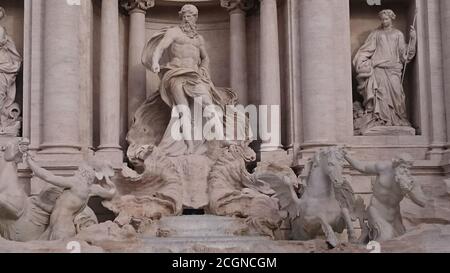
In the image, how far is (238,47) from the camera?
55.4 feet

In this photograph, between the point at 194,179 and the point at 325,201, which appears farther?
the point at 194,179

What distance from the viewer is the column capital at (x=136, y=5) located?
16.8 meters

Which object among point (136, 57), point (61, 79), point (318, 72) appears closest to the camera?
point (61, 79)

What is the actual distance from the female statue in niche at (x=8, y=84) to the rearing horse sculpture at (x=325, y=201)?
6.13 m

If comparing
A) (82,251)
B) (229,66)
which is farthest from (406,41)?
(82,251)

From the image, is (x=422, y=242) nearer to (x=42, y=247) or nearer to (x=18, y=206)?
(x=42, y=247)

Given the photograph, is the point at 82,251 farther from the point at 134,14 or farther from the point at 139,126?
the point at 134,14

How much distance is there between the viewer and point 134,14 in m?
16.8

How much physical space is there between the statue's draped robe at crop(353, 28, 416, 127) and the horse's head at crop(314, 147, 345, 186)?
3732 mm

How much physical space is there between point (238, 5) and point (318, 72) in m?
2.64

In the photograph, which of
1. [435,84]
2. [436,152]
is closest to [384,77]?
[435,84]

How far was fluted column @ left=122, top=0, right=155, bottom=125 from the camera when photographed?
16641 mm

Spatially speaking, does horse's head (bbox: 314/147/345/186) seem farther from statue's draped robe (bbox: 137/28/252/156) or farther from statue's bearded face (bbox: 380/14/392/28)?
statue's bearded face (bbox: 380/14/392/28)

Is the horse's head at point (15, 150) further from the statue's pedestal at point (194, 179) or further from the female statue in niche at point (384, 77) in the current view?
the female statue in niche at point (384, 77)
